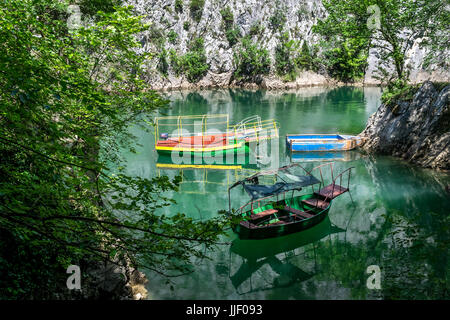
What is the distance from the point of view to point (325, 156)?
76.3 ft

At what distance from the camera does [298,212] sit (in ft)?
43.8

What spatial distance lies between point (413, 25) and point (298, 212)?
1456 cm

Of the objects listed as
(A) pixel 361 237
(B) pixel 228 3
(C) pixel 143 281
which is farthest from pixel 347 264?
(B) pixel 228 3

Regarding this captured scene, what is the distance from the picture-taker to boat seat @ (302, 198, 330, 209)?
44.3ft

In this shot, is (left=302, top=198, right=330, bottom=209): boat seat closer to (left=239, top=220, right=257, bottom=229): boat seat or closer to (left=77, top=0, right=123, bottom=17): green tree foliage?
(left=239, top=220, right=257, bottom=229): boat seat

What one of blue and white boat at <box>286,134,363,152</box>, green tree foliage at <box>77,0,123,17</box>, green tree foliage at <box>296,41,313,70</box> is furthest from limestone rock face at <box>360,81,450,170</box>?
green tree foliage at <box>296,41,313,70</box>

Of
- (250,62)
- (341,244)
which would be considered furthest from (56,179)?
(250,62)

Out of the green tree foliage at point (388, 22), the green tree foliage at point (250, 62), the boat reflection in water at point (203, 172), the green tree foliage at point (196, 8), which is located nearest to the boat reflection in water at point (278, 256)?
the boat reflection in water at point (203, 172)

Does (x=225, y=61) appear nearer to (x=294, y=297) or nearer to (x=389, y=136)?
(x=389, y=136)

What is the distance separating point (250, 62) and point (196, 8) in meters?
14.1

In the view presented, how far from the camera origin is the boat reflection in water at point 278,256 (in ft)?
34.7

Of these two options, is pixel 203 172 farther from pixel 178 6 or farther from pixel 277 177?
pixel 178 6

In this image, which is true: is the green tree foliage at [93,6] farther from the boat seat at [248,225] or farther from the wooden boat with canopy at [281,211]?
the boat seat at [248,225]
